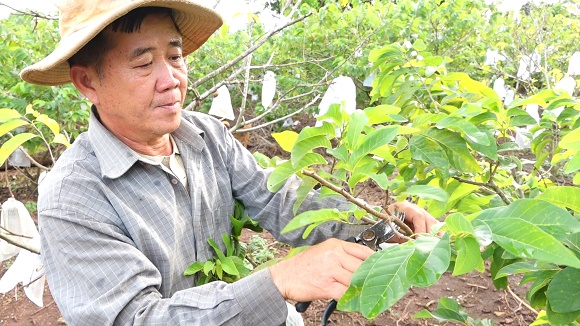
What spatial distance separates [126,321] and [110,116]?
1.86 ft

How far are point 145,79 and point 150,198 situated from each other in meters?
0.30

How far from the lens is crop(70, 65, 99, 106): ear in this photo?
50.9 inches

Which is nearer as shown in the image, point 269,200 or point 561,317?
point 561,317

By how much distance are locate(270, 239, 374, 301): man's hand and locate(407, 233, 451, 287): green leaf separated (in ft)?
0.82

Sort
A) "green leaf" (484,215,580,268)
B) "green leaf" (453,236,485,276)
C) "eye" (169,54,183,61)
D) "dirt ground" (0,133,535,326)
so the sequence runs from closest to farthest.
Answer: "green leaf" (484,215,580,268) < "green leaf" (453,236,485,276) < "eye" (169,54,183,61) < "dirt ground" (0,133,535,326)

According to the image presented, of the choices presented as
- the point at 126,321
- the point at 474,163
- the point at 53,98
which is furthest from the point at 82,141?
the point at 53,98

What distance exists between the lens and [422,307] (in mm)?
3074

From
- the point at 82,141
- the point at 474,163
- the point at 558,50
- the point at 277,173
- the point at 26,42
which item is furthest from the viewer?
the point at 558,50

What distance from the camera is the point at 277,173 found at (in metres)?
0.97

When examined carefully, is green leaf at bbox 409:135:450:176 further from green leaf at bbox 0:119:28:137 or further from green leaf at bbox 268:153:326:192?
green leaf at bbox 0:119:28:137

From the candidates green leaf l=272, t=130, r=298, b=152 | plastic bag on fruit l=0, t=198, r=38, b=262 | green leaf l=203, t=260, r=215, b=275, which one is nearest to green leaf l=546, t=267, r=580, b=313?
green leaf l=272, t=130, r=298, b=152

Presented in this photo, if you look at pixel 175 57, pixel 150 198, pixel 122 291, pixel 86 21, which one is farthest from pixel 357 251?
pixel 86 21

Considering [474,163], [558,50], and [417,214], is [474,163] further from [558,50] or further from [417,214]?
[558,50]

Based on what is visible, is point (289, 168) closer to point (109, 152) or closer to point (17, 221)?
point (109, 152)
